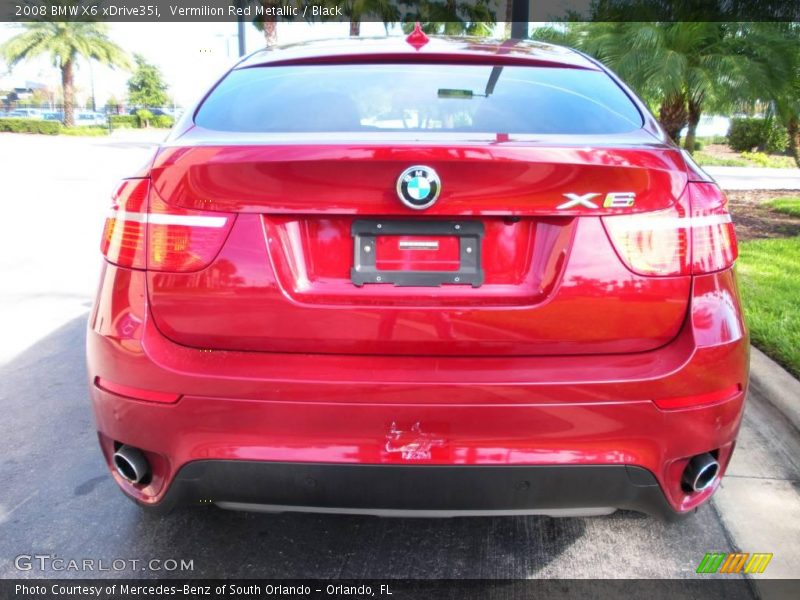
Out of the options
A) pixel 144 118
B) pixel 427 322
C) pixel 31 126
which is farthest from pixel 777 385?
pixel 144 118

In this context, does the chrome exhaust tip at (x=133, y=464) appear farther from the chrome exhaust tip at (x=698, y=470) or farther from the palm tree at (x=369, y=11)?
the palm tree at (x=369, y=11)

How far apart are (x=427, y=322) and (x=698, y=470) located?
913mm

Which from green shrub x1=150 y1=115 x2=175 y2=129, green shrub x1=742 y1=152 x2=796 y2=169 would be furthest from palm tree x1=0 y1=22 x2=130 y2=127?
green shrub x1=742 y1=152 x2=796 y2=169

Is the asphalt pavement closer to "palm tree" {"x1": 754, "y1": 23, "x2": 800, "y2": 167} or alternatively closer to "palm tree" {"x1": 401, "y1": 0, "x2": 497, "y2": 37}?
"palm tree" {"x1": 754, "y1": 23, "x2": 800, "y2": 167}

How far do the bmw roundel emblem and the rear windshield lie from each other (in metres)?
0.27

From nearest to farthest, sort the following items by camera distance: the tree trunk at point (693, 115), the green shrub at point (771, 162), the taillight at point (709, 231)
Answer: the taillight at point (709, 231), the tree trunk at point (693, 115), the green shrub at point (771, 162)

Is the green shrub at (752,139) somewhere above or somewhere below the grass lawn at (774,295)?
above

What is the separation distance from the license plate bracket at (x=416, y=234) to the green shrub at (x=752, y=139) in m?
27.6

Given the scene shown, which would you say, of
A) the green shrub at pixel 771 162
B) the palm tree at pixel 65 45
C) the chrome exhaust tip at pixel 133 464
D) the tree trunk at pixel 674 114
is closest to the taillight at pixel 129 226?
the chrome exhaust tip at pixel 133 464

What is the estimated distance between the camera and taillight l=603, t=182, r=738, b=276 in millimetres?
1916

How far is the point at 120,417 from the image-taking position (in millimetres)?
2045

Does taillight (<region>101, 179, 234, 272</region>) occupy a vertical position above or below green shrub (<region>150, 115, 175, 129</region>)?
above

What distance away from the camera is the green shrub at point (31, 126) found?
44969 mm

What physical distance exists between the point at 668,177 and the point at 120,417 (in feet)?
5.59
